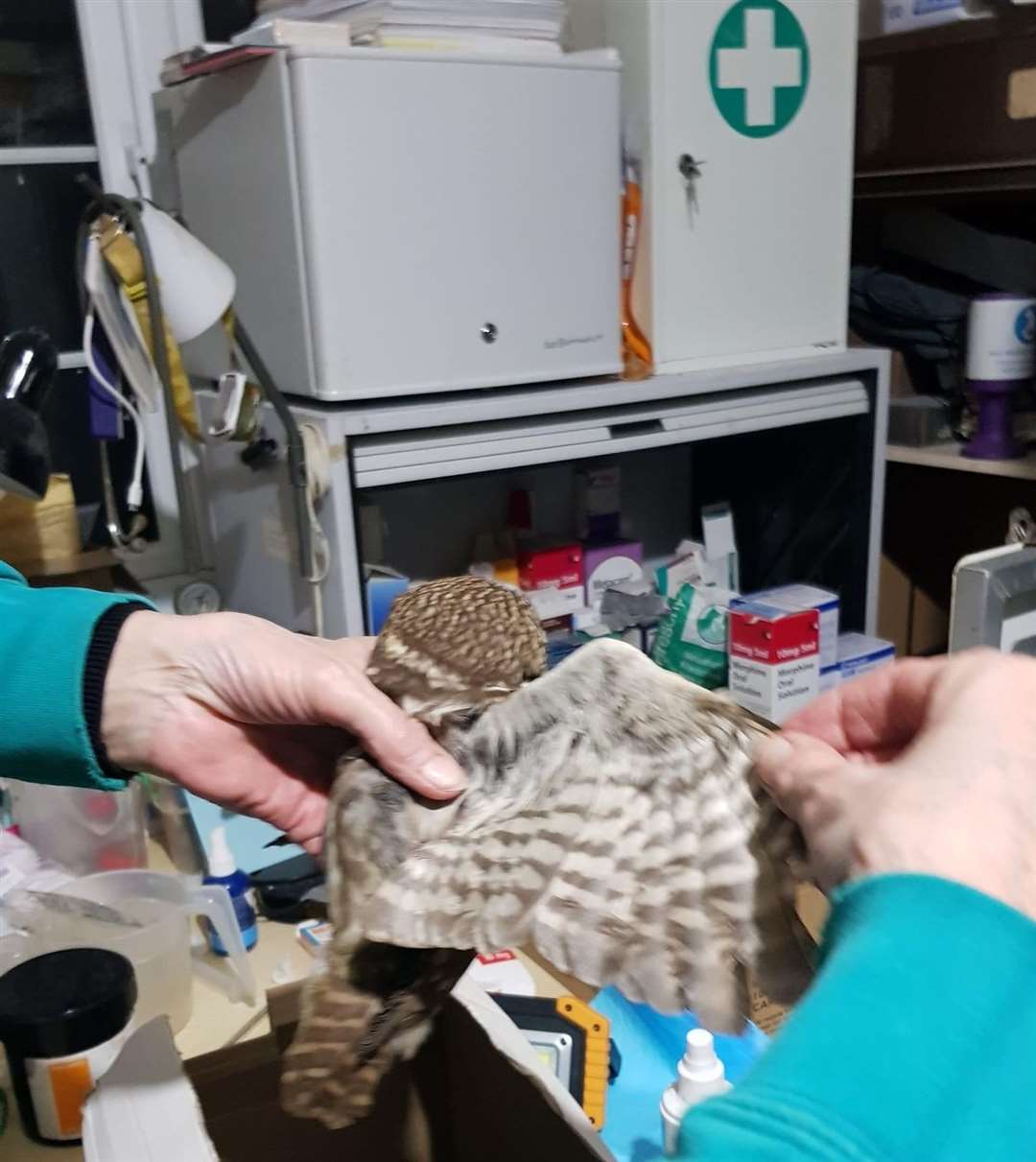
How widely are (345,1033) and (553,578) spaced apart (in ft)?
3.45

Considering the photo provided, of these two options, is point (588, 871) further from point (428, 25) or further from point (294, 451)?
point (428, 25)

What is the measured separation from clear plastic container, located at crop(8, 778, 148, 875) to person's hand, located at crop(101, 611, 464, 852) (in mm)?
416

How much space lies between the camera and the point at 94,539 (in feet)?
5.90

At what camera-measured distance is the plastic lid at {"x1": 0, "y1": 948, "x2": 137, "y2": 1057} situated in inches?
36.5

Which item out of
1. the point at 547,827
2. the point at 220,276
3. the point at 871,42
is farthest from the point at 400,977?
the point at 871,42

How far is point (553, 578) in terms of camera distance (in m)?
1.76

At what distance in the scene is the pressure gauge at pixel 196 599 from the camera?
1663mm

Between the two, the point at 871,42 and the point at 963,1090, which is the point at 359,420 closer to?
the point at 963,1090

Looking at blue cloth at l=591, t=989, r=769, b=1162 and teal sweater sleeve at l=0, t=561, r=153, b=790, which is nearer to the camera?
teal sweater sleeve at l=0, t=561, r=153, b=790

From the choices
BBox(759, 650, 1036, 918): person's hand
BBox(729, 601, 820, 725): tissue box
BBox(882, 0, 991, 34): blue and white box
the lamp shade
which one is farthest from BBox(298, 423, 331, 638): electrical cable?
BBox(882, 0, 991, 34): blue and white box

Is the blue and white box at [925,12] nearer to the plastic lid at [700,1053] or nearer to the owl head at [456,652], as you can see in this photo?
the owl head at [456,652]

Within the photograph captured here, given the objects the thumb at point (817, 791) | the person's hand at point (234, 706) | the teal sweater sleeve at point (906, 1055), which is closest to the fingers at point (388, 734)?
the person's hand at point (234, 706)

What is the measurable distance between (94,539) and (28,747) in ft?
3.22

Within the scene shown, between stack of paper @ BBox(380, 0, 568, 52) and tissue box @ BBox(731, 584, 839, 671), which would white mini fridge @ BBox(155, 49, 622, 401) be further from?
tissue box @ BBox(731, 584, 839, 671)
